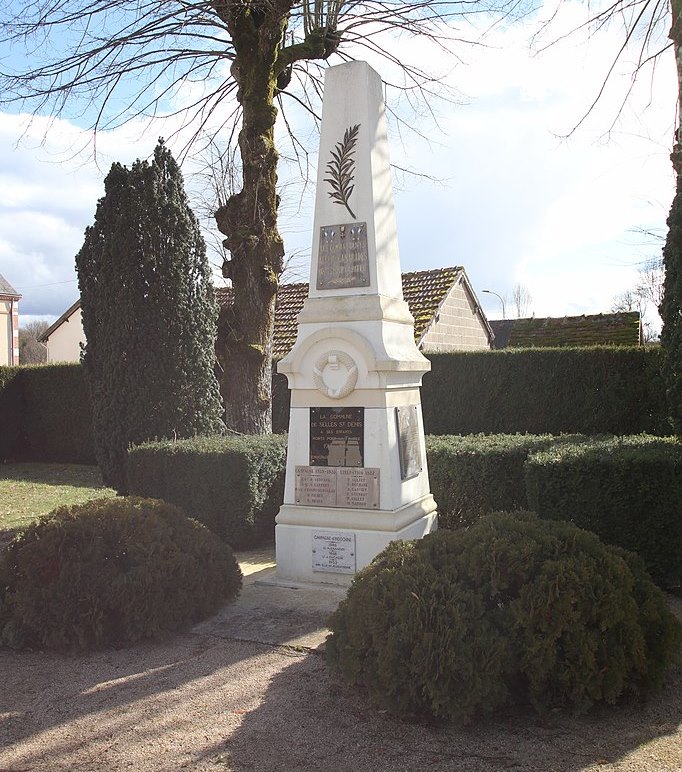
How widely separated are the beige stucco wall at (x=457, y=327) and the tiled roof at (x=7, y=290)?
2700 cm

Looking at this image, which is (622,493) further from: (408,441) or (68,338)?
(68,338)

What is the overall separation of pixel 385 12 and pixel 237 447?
660 cm

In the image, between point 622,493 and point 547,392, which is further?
point 547,392

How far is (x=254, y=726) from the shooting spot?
3637mm

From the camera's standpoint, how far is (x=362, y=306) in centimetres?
611

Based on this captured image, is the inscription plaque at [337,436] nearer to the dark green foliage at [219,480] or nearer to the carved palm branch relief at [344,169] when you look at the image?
the dark green foliage at [219,480]

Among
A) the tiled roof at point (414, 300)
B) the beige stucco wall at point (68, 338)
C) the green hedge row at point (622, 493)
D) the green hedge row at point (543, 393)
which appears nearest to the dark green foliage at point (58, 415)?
the tiled roof at point (414, 300)

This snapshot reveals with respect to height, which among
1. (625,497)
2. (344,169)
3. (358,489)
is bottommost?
(625,497)

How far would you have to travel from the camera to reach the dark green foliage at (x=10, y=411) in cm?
1772

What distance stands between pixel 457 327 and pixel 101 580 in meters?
15.3

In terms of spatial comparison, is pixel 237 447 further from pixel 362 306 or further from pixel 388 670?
pixel 388 670

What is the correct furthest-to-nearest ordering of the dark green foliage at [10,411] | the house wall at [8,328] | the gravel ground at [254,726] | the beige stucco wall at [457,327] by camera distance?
the house wall at [8,328] < the dark green foliage at [10,411] < the beige stucco wall at [457,327] < the gravel ground at [254,726]

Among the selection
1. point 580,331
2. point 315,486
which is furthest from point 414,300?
point 315,486

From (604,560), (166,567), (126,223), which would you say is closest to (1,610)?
(166,567)
